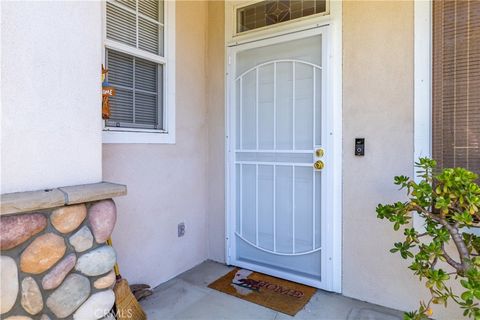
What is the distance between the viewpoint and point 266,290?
99.0 inches

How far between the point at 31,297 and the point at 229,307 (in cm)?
138

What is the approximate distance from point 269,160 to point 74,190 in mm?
1706

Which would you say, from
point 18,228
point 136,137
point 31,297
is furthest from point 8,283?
point 136,137

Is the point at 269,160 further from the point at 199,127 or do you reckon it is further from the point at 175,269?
the point at 175,269

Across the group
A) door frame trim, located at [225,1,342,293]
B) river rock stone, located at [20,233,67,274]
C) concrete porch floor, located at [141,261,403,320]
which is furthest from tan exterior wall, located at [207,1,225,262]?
river rock stone, located at [20,233,67,274]

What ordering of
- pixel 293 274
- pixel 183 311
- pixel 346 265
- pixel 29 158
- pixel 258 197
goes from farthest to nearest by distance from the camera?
pixel 258 197 → pixel 293 274 → pixel 346 265 → pixel 183 311 → pixel 29 158

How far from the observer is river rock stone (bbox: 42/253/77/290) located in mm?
1378

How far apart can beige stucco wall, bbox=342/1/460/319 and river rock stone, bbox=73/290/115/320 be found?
5.80ft

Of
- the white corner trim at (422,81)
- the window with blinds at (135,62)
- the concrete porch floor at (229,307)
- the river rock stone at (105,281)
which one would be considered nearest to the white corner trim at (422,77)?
the white corner trim at (422,81)

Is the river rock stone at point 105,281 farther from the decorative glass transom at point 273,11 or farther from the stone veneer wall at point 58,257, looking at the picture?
the decorative glass transom at point 273,11

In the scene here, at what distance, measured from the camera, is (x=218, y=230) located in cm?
308

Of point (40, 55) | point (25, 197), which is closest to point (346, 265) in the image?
point (25, 197)

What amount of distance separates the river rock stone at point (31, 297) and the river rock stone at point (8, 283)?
0.03 meters

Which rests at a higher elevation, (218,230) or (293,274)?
(218,230)
